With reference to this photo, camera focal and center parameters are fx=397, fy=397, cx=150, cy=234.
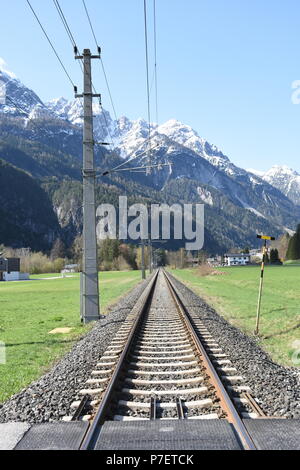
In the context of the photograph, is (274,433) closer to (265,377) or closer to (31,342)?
(265,377)

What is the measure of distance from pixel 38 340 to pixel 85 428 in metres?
8.89

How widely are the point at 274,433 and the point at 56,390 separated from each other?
415 centimetres

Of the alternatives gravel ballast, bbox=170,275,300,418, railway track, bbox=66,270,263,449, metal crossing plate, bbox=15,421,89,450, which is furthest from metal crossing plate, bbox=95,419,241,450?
gravel ballast, bbox=170,275,300,418

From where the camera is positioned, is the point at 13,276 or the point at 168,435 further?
the point at 13,276

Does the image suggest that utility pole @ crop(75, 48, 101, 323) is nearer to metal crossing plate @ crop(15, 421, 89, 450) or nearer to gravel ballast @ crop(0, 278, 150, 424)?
gravel ballast @ crop(0, 278, 150, 424)

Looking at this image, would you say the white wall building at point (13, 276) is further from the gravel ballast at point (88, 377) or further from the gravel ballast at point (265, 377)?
the gravel ballast at point (265, 377)

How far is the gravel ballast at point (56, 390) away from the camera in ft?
20.8

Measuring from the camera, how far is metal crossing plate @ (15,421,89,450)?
4918mm

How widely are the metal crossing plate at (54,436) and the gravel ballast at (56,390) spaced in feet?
2.01

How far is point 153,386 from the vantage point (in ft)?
25.2

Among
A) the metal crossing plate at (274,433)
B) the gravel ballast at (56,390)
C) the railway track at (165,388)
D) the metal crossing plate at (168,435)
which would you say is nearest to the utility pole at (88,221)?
the gravel ballast at (56,390)

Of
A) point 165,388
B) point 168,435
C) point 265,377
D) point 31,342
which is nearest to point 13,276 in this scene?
point 31,342

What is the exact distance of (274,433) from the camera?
17.0 feet

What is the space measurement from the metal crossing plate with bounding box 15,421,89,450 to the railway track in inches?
7.0
